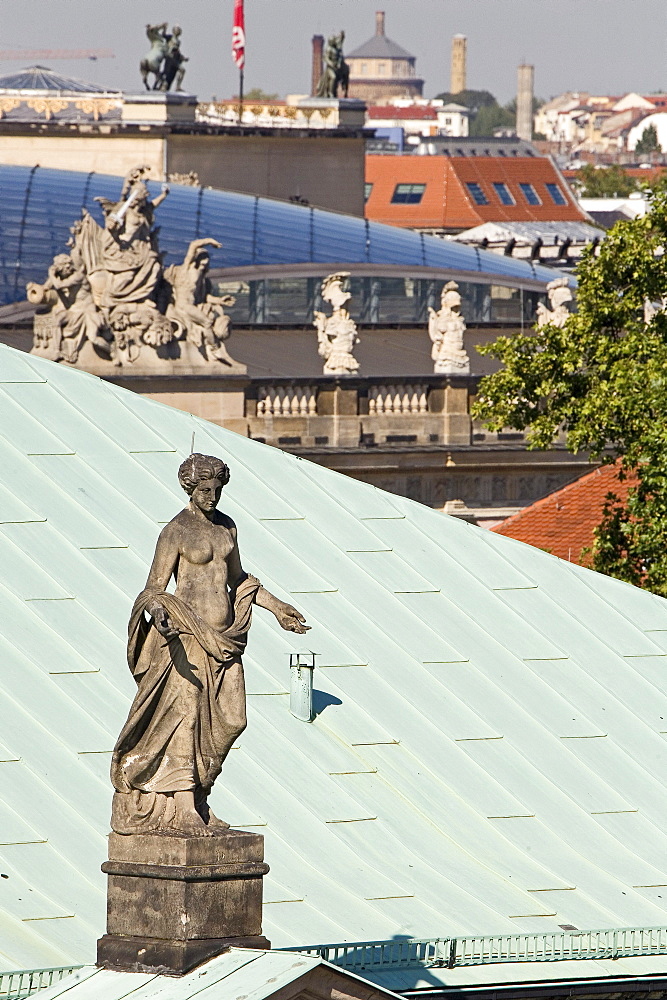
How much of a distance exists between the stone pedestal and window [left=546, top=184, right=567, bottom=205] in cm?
15345

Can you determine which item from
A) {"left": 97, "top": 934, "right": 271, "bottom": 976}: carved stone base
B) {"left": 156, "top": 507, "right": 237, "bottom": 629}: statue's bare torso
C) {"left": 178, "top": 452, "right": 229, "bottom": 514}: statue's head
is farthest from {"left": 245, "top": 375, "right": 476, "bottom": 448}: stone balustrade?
{"left": 97, "top": 934, "right": 271, "bottom": 976}: carved stone base

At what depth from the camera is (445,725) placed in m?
23.5

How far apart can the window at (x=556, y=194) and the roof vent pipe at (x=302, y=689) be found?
483 ft

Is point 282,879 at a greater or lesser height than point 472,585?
lesser

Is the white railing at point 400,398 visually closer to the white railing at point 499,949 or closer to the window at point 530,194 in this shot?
the white railing at point 499,949

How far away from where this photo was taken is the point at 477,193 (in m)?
167

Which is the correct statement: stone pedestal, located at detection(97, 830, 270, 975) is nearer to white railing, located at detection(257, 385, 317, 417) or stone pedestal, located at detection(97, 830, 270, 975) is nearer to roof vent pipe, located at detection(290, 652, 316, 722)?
roof vent pipe, located at detection(290, 652, 316, 722)

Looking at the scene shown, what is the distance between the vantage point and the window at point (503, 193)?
549 feet

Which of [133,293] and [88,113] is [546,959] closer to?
[133,293]

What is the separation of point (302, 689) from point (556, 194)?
491 feet

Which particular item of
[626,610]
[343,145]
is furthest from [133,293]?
[343,145]

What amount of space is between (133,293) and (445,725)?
33.8 m

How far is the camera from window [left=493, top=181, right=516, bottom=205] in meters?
167

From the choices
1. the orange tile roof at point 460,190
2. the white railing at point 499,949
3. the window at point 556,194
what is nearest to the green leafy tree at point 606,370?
the white railing at point 499,949
